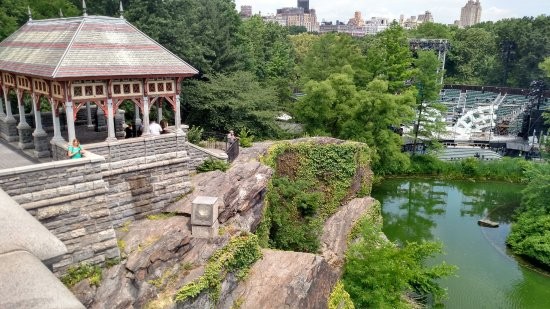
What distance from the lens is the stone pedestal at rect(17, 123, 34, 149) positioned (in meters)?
14.1

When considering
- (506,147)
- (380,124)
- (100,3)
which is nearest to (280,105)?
(380,124)

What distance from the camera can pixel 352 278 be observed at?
1459 cm

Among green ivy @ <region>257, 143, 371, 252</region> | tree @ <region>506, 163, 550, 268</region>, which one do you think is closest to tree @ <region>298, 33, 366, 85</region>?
green ivy @ <region>257, 143, 371, 252</region>

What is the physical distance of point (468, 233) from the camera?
22.7m

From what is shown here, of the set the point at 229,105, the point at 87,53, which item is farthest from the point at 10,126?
the point at 229,105

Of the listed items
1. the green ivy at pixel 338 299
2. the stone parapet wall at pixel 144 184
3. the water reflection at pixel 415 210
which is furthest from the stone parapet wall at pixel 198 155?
the water reflection at pixel 415 210

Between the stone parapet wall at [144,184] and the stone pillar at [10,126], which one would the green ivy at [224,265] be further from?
the stone pillar at [10,126]

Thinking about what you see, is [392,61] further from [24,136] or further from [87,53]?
[24,136]

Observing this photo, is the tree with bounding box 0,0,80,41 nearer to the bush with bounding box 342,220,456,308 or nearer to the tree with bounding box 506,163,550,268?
the bush with bounding box 342,220,456,308

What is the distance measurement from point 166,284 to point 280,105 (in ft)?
64.4

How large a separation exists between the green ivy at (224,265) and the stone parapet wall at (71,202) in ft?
6.98

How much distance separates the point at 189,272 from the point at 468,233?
17.1m

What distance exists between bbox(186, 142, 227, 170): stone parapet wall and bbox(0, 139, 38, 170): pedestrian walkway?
16.0 ft

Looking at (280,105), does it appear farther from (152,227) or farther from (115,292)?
(115,292)
